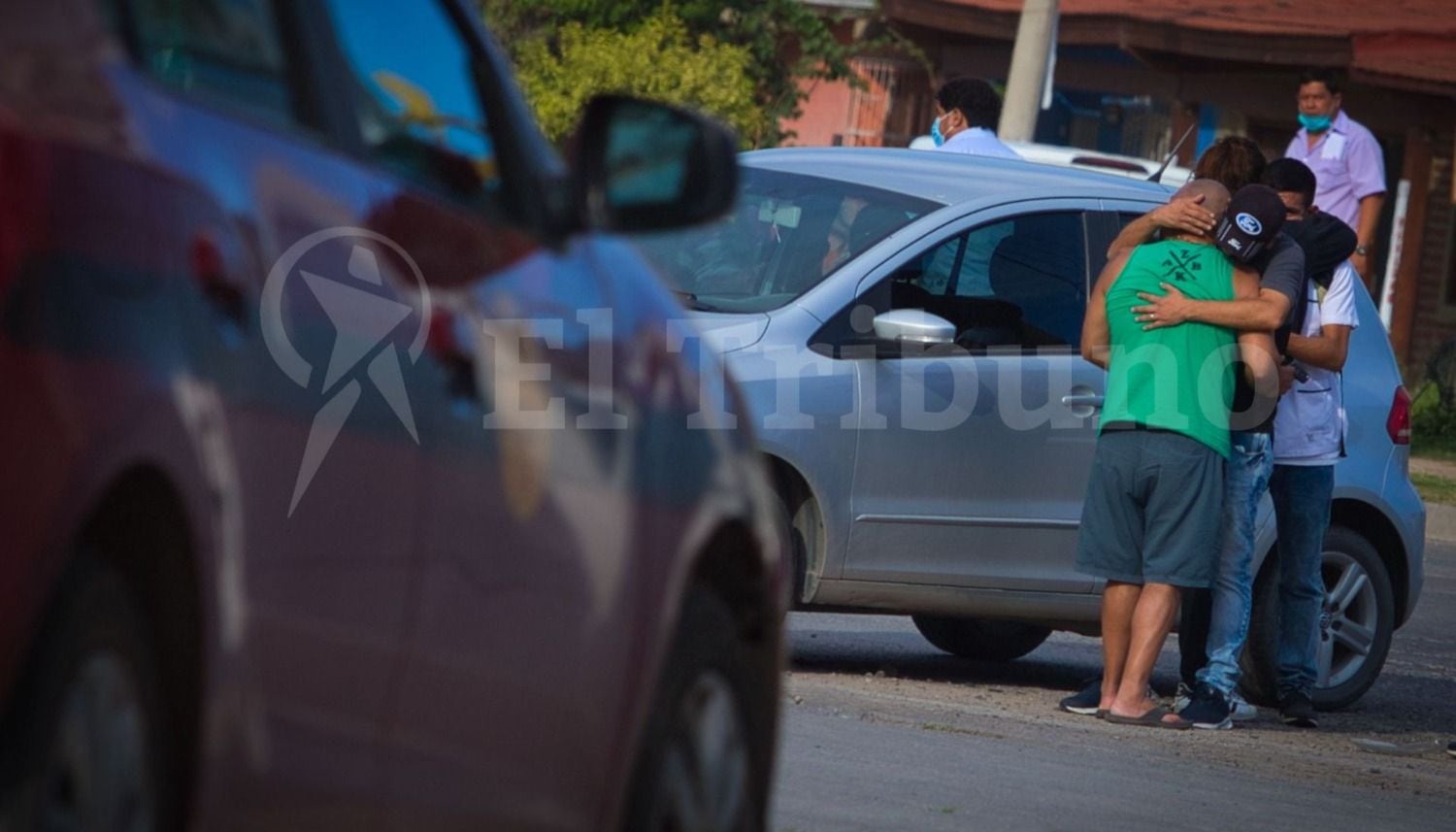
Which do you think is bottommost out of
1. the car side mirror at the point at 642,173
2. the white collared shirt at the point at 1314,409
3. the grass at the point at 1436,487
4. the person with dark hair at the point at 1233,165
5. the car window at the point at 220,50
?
the grass at the point at 1436,487

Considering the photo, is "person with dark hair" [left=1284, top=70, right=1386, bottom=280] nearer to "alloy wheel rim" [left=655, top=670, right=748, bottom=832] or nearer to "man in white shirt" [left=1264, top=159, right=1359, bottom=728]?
"man in white shirt" [left=1264, top=159, right=1359, bottom=728]

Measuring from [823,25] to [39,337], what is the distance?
25.9 m

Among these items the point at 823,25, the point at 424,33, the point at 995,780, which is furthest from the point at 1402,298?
the point at 424,33

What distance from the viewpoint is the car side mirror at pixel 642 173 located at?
12.1ft

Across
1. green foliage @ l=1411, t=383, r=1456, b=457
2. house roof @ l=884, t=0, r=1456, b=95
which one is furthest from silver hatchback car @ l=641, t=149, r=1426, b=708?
house roof @ l=884, t=0, r=1456, b=95

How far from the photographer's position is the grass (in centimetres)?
1670

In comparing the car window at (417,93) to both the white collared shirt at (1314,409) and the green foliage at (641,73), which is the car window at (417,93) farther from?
the green foliage at (641,73)

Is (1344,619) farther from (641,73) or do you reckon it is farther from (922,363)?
(641,73)

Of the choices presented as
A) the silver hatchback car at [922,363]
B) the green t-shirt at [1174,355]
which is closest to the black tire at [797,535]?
the silver hatchback car at [922,363]

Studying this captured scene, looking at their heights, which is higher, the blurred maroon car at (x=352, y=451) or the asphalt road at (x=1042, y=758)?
the blurred maroon car at (x=352, y=451)

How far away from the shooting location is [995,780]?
6.88 m

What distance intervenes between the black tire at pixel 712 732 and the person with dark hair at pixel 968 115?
757cm

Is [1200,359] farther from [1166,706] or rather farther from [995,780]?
[995,780]

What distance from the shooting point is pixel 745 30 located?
27.4 m
